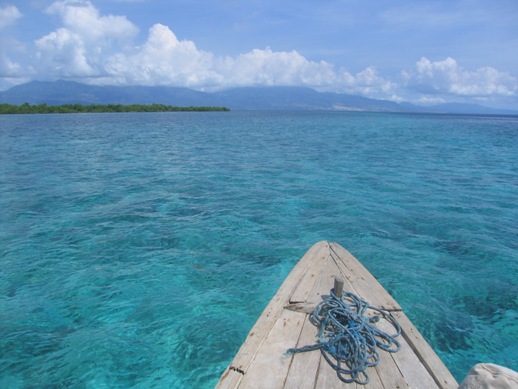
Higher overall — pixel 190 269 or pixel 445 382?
pixel 445 382

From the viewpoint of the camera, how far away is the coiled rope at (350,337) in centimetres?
453

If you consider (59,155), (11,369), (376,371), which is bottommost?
(11,369)

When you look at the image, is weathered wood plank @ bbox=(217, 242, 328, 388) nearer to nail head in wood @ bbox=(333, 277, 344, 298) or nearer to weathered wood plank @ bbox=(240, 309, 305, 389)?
weathered wood plank @ bbox=(240, 309, 305, 389)

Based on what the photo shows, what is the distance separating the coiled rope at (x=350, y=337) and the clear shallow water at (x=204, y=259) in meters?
2.51

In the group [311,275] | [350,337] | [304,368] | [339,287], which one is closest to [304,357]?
[304,368]

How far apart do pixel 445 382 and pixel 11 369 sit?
7.49 m

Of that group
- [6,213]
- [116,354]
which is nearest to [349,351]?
[116,354]

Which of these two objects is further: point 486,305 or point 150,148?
point 150,148

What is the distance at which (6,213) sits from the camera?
13891mm

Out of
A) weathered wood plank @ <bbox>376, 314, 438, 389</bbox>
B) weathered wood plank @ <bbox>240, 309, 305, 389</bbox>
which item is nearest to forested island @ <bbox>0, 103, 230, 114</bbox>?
weathered wood plank @ <bbox>240, 309, 305, 389</bbox>

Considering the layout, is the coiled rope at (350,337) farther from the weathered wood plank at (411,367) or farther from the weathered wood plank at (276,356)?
the weathered wood plank at (276,356)

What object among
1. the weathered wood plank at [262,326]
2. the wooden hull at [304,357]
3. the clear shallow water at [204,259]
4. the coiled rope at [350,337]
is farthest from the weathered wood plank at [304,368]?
the clear shallow water at [204,259]

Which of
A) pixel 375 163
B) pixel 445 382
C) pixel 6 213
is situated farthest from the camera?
pixel 375 163

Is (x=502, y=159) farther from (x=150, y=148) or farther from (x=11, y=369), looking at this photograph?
(x=11, y=369)
